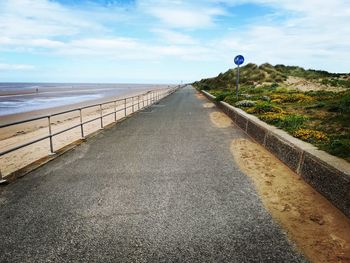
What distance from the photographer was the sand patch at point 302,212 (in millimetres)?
3422

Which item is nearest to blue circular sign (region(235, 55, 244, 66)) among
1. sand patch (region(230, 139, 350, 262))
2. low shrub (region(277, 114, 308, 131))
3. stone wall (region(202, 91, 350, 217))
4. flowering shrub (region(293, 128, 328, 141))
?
low shrub (region(277, 114, 308, 131))

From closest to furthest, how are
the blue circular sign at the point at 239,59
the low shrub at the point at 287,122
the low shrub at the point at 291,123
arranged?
the low shrub at the point at 287,122 < the low shrub at the point at 291,123 < the blue circular sign at the point at 239,59

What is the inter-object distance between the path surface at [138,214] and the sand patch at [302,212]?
0.20 metres

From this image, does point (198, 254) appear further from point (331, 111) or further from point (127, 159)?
point (331, 111)

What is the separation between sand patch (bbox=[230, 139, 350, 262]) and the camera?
342 cm

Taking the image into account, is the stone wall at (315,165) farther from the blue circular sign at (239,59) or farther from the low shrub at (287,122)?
the blue circular sign at (239,59)

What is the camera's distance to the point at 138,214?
4270 mm

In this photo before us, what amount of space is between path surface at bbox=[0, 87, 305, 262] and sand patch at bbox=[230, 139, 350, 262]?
0.66ft

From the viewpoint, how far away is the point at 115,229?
3855 millimetres

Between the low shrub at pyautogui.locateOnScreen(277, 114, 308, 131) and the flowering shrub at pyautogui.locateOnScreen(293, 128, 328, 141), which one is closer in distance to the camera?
the flowering shrub at pyautogui.locateOnScreen(293, 128, 328, 141)

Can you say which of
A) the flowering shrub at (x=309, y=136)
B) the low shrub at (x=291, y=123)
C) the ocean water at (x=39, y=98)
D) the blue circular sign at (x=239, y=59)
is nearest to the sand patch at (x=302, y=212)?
the flowering shrub at (x=309, y=136)

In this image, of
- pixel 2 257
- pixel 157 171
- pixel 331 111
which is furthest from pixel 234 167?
pixel 331 111

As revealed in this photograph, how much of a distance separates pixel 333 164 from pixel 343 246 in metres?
1.57

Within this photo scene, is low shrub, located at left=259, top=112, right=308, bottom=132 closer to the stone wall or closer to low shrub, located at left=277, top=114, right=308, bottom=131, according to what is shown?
low shrub, located at left=277, top=114, right=308, bottom=131
